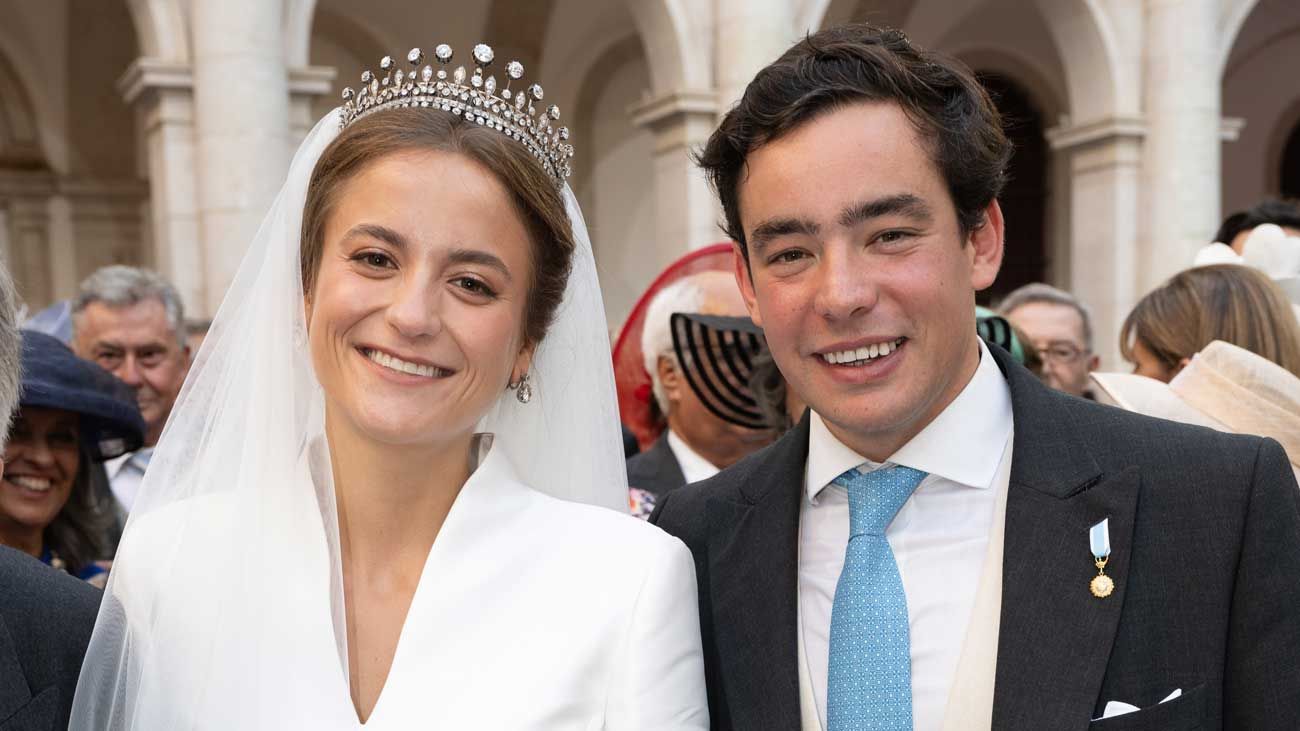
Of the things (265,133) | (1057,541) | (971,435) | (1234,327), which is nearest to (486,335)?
(971,435)

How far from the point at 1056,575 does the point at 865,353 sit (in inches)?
17.1

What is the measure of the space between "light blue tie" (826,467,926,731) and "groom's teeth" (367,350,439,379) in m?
0.71

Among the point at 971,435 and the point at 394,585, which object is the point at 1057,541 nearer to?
the point at 971,435

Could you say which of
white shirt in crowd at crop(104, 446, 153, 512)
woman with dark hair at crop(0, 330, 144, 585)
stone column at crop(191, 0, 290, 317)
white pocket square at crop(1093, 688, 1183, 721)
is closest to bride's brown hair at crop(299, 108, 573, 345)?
white pocket square at crop(1093, 688, 1183, 721)

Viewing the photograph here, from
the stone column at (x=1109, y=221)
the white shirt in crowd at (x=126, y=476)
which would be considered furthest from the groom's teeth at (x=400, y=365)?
the stone column at (x=1109, y=221)

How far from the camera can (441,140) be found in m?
2.22

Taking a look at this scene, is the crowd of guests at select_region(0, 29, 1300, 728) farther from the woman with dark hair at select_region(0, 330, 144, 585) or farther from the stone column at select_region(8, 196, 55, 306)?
the stone column at select_region(8, 196, 55, 306)

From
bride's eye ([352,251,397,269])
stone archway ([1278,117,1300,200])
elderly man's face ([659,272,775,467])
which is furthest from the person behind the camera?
stone archway ([1278,117,1300,200])

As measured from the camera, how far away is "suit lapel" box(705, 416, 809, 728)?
208 centimetres

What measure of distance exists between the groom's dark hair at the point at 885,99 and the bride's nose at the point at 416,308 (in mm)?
538

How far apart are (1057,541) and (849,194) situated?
0.61 m

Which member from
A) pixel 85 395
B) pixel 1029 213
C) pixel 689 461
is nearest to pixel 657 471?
pixel 689 461

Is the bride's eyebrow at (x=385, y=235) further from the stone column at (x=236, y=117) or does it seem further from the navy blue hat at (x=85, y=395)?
the stone column at (x=236, y=117)

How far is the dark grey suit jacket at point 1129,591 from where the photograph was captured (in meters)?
1.90
